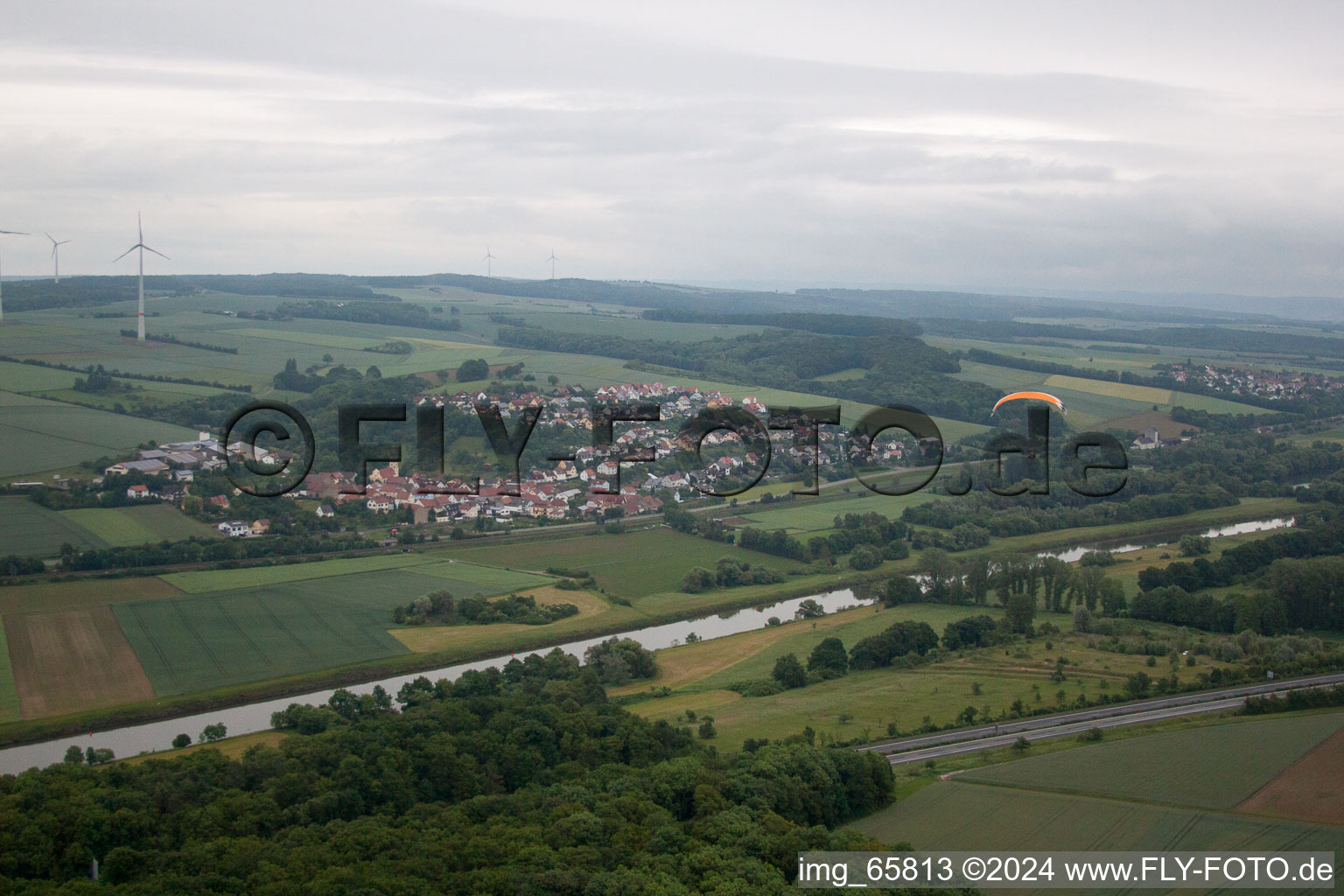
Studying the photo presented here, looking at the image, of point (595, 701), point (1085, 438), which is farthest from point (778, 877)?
point (1085, 438)

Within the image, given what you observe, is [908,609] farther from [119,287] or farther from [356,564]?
[119,287]

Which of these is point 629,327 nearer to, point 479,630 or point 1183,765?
point 479,630

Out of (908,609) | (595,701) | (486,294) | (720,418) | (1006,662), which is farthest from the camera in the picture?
(486,294)

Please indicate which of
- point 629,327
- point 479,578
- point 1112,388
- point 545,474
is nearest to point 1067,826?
point 479,578

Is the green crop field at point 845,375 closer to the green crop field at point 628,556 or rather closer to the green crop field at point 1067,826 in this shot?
the green crop field at point 628,556

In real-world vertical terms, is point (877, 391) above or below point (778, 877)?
above

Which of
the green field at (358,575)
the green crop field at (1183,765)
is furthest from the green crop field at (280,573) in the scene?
the green crop field at (1183,765)
